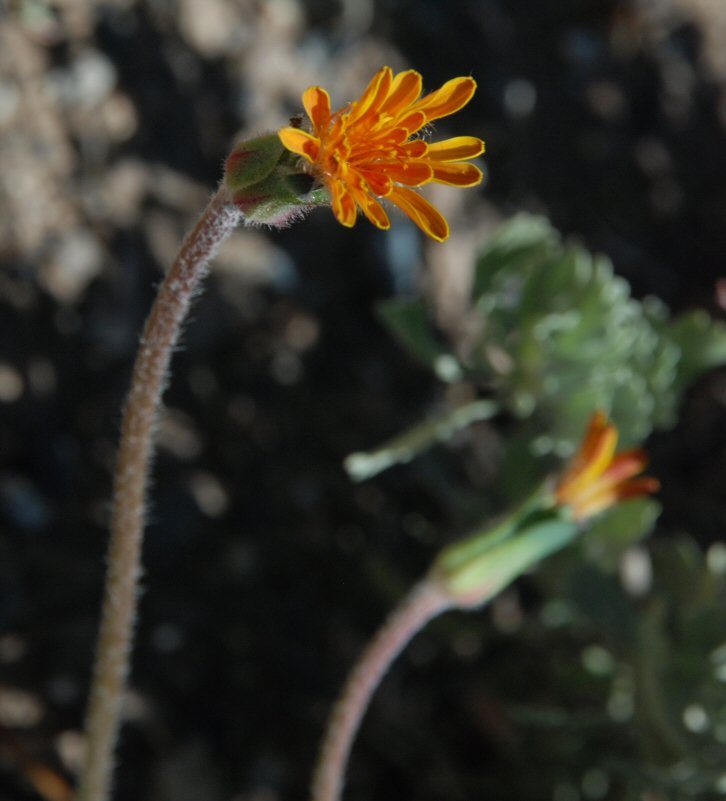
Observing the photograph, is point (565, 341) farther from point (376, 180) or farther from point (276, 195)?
point (276, 195)

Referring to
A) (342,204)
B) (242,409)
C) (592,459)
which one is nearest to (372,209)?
(342,204)

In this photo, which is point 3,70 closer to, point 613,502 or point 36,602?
point 36,602

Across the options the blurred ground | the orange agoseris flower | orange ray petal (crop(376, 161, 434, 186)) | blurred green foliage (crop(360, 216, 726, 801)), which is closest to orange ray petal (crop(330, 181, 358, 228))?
the orange agoseris flower

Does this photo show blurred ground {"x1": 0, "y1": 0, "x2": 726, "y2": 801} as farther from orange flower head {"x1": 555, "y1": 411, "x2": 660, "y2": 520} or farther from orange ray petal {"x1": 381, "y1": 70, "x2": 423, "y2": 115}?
orange ray petal {"x1": 381, "y1": 70, "x2": 423, "y2": 115}

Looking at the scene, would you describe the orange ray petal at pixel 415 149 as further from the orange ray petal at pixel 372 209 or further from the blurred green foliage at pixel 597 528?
the blurred green foliage at pixel 597 528

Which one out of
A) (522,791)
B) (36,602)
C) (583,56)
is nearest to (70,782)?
(36,602)

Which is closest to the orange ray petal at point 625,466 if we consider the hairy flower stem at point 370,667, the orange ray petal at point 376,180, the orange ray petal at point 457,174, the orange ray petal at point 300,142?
the hairy flower stem at point 370,667

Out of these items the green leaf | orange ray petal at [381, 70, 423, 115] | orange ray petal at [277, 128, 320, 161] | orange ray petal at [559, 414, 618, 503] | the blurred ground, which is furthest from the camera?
the blurred ground
